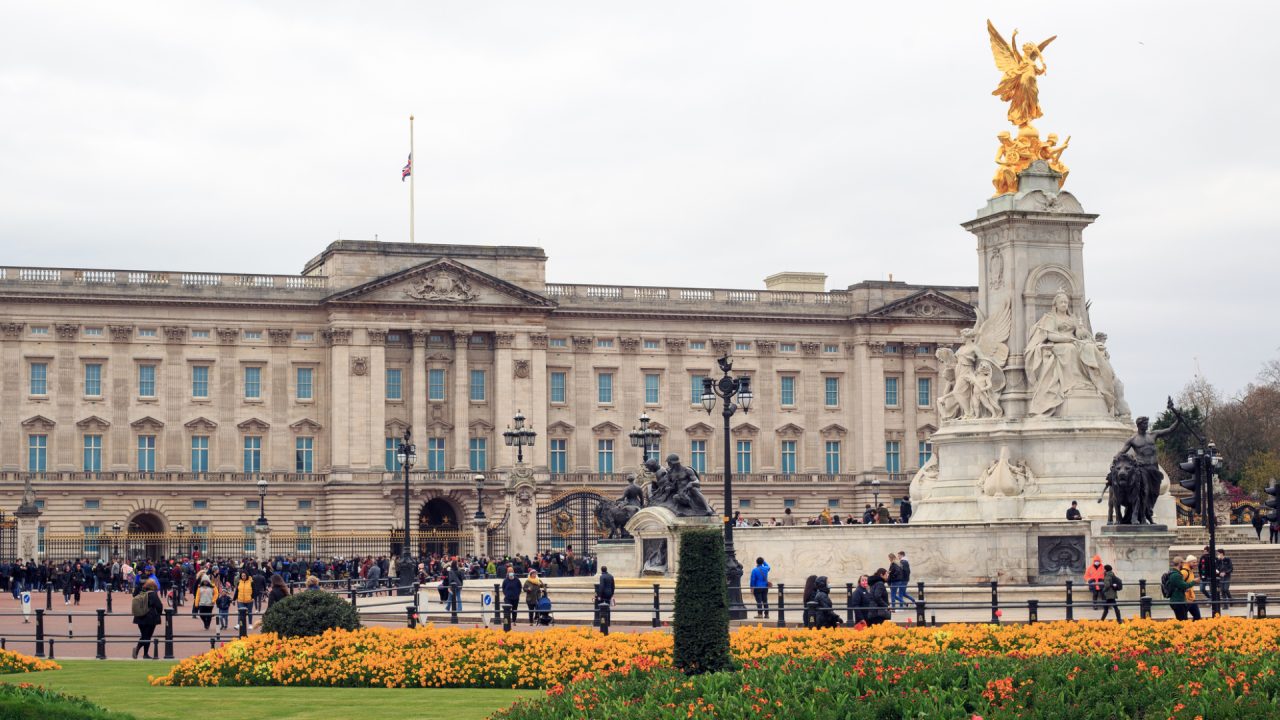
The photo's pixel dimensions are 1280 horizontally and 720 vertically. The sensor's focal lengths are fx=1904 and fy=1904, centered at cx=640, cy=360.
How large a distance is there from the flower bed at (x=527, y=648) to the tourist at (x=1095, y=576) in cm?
692

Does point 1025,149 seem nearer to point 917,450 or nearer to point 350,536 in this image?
point 350,536

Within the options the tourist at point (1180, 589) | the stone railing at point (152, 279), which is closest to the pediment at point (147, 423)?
the stone railing at point (152, 279)

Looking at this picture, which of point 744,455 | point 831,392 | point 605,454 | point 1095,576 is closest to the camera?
point 1095,576

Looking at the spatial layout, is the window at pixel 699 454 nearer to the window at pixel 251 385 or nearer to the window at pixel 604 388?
the window at pixel 604 388

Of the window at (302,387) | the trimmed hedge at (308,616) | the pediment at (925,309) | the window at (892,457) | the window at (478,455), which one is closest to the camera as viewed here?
the trimmed hedge at (308,616)

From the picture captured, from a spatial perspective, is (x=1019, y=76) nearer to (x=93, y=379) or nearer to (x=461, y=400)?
(x=461, y=400)

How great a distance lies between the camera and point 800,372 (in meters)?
100

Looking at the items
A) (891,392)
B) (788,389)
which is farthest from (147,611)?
(891,392)

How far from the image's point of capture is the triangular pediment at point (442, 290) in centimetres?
9219

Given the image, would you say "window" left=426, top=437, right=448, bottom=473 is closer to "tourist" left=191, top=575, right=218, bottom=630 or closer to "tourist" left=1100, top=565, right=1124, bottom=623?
"tourist" left=191, top=575, right=218, bottom=630

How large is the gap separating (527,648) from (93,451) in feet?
227

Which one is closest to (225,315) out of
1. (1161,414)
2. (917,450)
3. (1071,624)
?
(917,450)

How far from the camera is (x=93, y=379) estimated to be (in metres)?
90.2

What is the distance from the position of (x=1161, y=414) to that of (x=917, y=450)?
1266 cm
